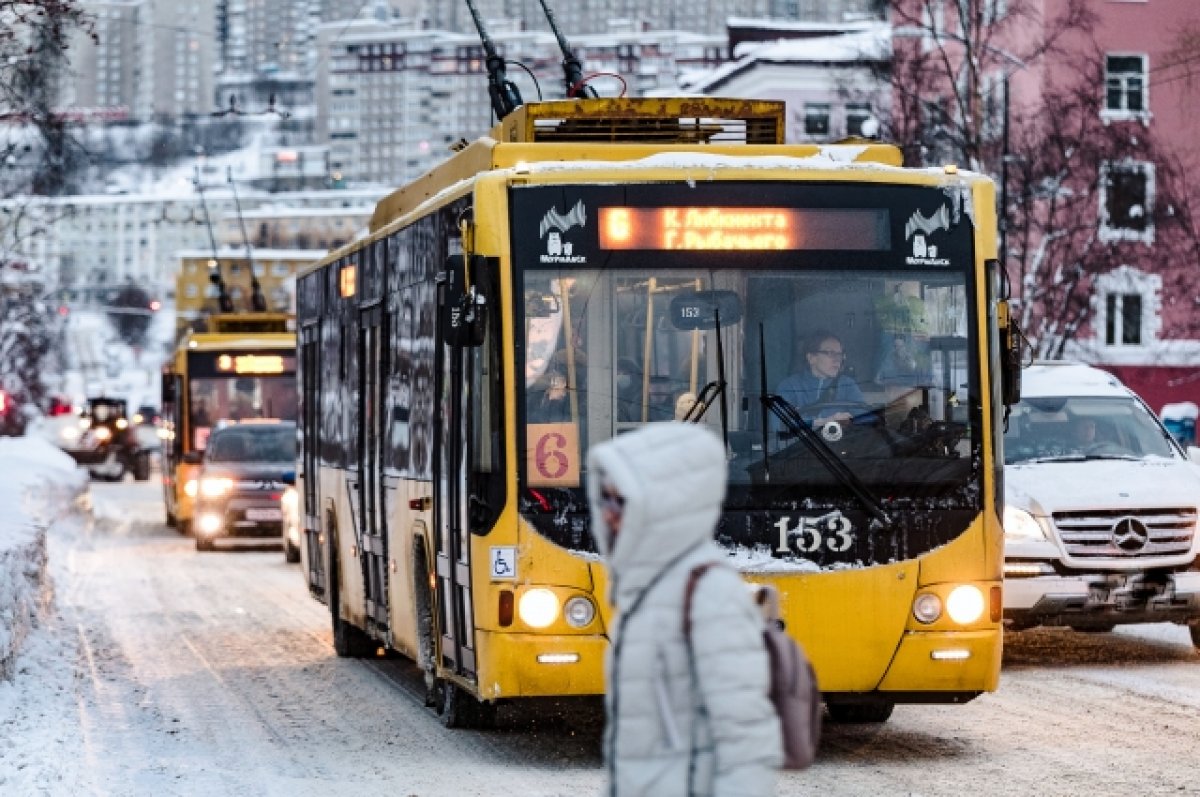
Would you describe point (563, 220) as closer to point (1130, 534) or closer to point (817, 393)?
point (817, 393)

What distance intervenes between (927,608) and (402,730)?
3084mm

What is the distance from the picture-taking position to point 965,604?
Answer: 471 inches

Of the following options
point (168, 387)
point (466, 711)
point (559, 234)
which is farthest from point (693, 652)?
point (168, 387)

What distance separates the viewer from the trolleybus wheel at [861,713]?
1379cm

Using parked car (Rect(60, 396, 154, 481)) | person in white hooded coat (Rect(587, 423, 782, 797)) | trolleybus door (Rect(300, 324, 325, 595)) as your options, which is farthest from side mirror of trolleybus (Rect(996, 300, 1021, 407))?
parked car (Rect(60, 396, 154, 481))

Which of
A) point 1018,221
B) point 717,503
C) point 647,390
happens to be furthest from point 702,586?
point 1018,221

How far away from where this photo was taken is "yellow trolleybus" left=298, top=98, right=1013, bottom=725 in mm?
11727

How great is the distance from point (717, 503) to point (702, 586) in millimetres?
168

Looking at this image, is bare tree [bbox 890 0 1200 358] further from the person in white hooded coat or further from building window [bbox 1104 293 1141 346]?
the person in white hooded coat

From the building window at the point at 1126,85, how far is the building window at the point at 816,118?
25.1 feet

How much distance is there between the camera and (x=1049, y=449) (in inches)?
696

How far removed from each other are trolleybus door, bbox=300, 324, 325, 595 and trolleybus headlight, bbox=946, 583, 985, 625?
270 inches

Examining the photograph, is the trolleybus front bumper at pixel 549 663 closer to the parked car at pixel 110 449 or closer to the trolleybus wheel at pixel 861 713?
the trolleybus wheel at pixel 861 713

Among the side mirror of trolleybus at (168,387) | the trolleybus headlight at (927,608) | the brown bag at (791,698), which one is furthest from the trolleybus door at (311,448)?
the side mirror of trolleybus at (168,387)
